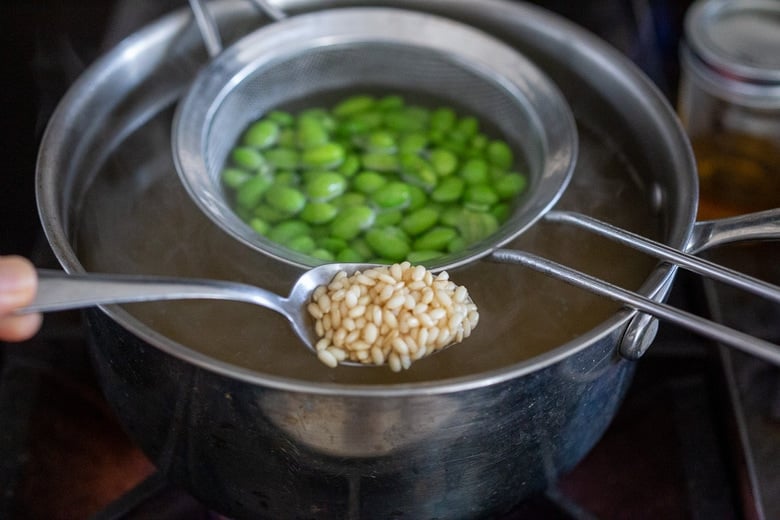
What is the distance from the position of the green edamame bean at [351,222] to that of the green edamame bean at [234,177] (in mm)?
170

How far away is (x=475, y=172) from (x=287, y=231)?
318 millimetres

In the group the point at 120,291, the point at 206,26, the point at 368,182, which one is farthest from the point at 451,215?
the point at 120,291

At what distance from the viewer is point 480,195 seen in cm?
127

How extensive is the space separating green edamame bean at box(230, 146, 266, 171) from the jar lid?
0.78m

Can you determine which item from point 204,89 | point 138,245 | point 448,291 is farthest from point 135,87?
point 448,291

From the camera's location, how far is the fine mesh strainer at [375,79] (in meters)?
1.26

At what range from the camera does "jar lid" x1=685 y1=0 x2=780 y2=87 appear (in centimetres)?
140

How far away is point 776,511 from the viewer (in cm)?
113

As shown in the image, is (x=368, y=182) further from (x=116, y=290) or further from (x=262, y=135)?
(x=116, y=290)

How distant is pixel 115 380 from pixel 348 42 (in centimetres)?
73

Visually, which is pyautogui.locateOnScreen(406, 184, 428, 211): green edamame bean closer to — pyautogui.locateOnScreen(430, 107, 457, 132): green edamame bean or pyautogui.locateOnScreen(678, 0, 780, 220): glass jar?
pyautogui.locateOnScreen(430, 107, 457, 132): green edamame bean

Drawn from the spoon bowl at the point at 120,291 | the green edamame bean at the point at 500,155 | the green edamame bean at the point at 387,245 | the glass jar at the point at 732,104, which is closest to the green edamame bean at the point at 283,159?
the green edamame bean at the point at 387,245

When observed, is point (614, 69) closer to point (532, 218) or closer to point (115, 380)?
point (532, 218)

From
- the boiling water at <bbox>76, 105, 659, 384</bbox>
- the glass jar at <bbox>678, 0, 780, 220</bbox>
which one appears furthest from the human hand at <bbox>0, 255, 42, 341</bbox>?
the glass jar at <bbox>678, 0, 780, 220</bbox>
